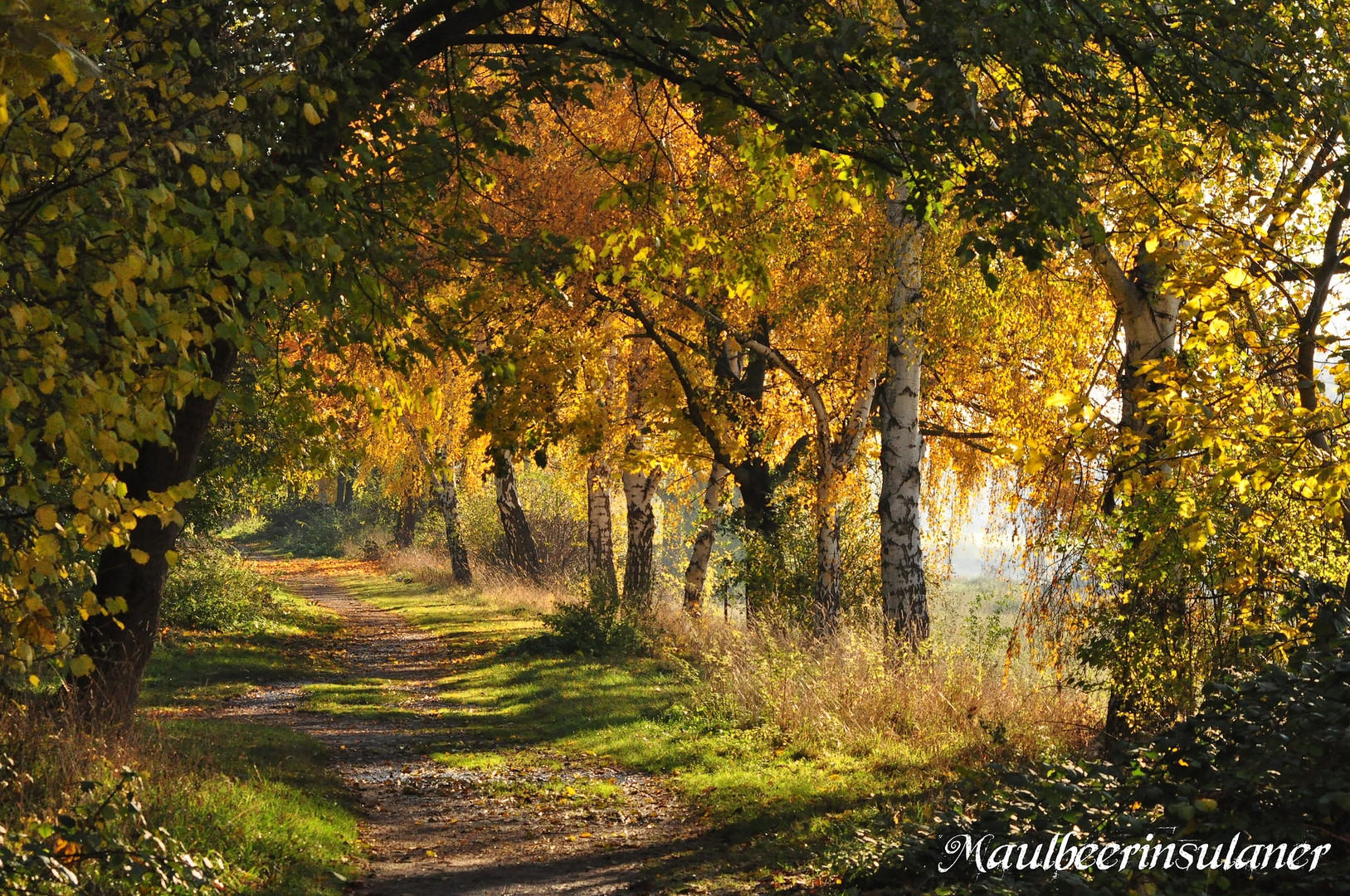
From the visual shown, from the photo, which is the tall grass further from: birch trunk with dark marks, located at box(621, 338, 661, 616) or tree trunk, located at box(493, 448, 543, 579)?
tree trunk, located at box(493, 448, 543, 579)

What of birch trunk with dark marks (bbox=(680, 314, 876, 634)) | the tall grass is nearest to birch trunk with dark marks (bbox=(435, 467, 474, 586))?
birch trunk with dark marks (bbox=(680, 314, 876, 634))

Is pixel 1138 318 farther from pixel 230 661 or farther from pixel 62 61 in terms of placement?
pixel 230 661

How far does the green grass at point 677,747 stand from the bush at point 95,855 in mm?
3452

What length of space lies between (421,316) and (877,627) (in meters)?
7.50

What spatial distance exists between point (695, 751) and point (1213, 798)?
21.2 ft

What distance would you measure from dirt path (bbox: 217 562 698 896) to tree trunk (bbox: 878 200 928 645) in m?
4.09

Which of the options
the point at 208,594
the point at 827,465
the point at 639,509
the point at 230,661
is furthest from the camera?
the point at 639,509

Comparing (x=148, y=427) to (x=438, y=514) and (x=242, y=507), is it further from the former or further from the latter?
(x=438, y=514)

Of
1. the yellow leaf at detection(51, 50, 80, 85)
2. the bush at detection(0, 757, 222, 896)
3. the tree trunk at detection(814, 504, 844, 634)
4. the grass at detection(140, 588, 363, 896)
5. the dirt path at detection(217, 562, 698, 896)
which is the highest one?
the yellow leaf at detection(51, 50, 80, 85)

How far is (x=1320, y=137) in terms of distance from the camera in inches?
269

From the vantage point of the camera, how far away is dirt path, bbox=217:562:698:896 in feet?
24.6

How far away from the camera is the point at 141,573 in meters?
7.94

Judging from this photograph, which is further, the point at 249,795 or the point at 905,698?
the point at 905,698

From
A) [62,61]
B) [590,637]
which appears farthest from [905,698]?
[62,61]
